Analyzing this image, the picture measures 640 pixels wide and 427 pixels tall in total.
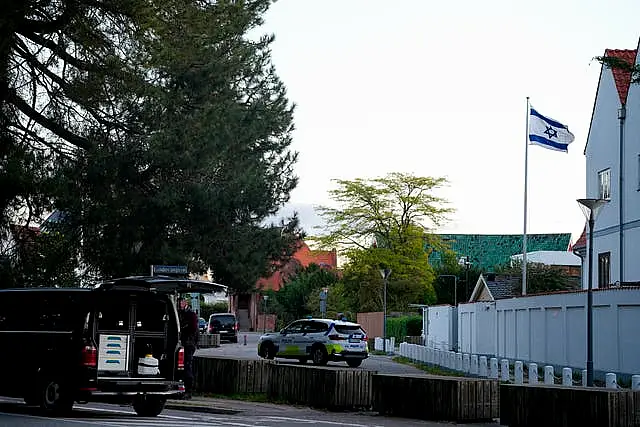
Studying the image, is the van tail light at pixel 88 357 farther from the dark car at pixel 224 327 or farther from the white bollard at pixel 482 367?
the dark car at pixel 224 327

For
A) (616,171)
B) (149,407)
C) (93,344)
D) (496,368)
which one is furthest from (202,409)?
(616,171)

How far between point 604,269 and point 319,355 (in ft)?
36.6

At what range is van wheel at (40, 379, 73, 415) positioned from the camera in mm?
18969

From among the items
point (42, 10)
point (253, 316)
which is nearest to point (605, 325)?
point (42, 10)

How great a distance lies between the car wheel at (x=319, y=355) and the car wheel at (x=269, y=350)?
2.64 meters

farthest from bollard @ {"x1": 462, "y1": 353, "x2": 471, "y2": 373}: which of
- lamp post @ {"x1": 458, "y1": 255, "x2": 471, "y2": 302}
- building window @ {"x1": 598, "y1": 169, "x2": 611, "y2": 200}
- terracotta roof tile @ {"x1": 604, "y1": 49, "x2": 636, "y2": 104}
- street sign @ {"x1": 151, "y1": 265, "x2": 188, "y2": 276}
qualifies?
lamp post @ {"x1": 458, "y1": 255, "x2": 471, "y2": 302}

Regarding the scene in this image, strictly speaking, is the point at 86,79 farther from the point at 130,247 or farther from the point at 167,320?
the point at 167,320

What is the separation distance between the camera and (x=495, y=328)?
1677 inches

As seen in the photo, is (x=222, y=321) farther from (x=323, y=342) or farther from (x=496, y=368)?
(x=496, y=368)

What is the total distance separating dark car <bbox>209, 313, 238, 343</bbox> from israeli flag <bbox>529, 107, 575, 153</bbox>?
1187 inches

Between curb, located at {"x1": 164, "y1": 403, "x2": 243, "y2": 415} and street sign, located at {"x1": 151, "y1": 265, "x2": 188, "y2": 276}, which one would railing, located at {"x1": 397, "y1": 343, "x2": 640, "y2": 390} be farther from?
street sign, located at {"x1": 151, "y1": 265, "x2": 188, "y2": 276}

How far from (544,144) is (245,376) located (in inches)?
1019

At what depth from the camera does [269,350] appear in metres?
44.6

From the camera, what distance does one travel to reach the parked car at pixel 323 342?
41.7 metres
